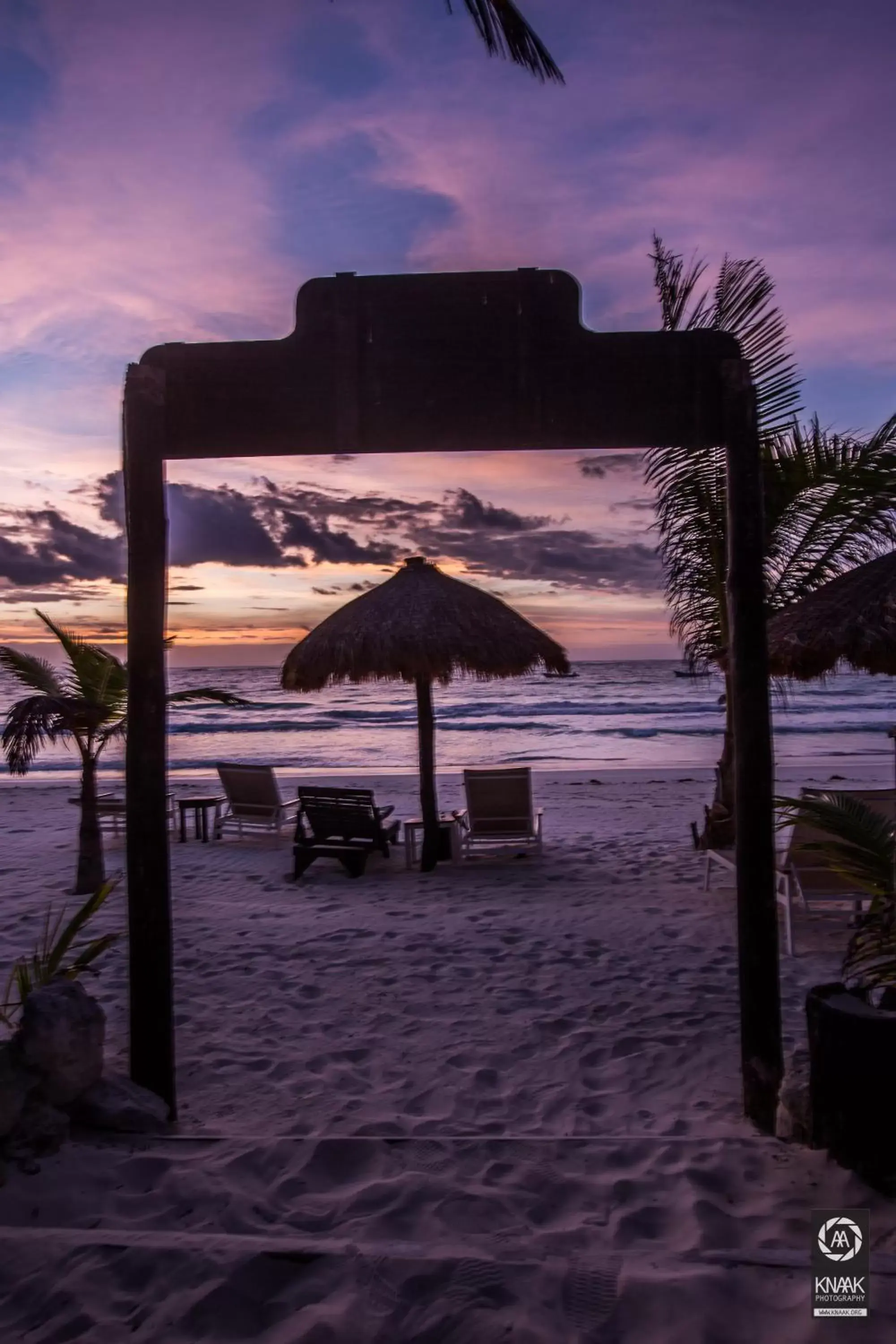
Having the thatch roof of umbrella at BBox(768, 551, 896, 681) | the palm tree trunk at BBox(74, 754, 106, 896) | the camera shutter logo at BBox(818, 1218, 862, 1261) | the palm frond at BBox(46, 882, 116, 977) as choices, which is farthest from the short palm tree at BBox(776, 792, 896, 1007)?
the palm tree trunk at BBox(74, 754, 106, 896)

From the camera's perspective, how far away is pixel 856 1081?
2.52m

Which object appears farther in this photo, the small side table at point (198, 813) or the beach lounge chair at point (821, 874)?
the small side table at point (198, 813)

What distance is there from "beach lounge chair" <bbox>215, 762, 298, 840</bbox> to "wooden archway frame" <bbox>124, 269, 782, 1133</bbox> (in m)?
6.56

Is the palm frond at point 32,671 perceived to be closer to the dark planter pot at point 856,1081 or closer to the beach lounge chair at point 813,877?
the beach lounge chair at point 813,877

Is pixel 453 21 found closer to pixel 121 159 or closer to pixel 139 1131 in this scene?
pixel 121 159

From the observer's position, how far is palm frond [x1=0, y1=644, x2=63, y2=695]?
779 cm

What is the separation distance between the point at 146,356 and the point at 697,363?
2391 mm

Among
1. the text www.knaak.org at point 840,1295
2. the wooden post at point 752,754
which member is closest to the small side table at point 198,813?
the wooden post at point 752,754

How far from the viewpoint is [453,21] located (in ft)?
14.4

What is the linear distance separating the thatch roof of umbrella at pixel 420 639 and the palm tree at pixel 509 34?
4.87 meters

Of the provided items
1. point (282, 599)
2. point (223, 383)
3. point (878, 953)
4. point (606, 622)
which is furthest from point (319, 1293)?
point (606, 622)

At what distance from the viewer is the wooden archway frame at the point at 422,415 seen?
10.8 feet

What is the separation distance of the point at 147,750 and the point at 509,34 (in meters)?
3.99

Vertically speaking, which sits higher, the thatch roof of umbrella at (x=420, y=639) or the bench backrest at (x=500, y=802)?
the thatch roof of umbrella at (x=420, y=639)
